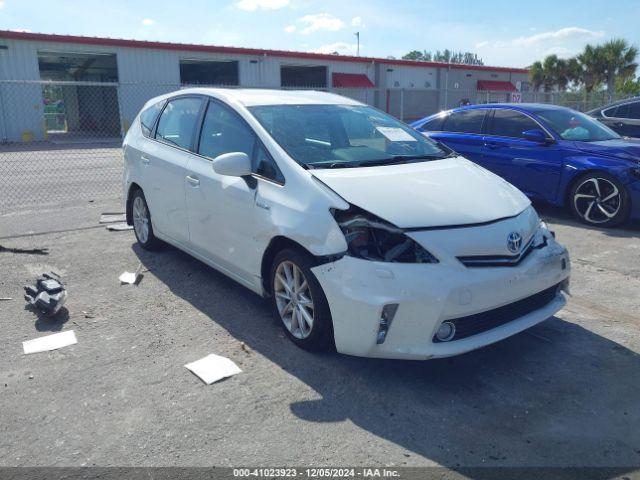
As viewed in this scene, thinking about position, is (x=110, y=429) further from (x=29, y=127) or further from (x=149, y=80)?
(x=149, y=80)

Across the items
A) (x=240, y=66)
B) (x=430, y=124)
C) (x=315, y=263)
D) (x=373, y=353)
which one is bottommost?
(x=373, y=353)

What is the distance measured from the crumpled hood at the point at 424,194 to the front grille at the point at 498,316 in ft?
1.78

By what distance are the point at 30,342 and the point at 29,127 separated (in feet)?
72.3

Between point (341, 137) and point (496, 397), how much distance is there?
222 centimetres

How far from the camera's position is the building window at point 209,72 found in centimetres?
3117

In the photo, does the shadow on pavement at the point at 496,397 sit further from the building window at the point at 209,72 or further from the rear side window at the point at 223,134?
the building window at the point at 209,72

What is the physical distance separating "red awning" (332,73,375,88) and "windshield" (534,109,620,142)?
25.3 m

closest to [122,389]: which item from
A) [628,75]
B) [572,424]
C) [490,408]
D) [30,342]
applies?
[30,342]

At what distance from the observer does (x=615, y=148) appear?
22.9 ft

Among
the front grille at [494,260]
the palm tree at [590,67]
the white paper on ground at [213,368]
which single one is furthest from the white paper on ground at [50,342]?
the palm tree at [590,67]

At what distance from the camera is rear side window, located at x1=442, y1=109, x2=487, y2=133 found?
837cm

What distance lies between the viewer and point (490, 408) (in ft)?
10.1

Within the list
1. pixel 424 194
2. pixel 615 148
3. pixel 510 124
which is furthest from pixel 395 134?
pixel 510 124

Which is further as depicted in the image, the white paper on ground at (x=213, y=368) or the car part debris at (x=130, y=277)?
the car part debris at (x=130, y=277)
